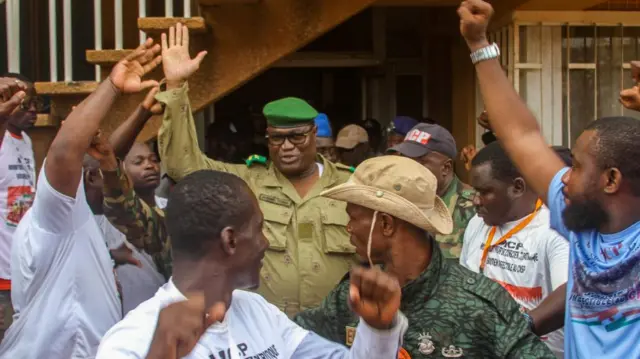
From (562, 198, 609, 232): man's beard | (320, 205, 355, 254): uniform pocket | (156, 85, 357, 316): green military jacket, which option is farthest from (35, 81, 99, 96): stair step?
(562, 198, 609, 232): man's beard

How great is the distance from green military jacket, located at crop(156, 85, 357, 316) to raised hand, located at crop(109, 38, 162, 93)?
405mm

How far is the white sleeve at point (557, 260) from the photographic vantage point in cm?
362

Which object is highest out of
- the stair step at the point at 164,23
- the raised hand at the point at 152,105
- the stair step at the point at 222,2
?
the stair step at the point at 222,2

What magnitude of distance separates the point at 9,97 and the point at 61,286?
1.39 meters

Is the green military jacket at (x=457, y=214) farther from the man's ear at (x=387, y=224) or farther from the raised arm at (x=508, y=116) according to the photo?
the man's ear at (x=387, y=224)

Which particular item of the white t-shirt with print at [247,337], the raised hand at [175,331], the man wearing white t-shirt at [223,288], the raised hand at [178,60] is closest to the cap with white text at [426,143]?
the raised hand at [178,60]

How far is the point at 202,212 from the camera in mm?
2461

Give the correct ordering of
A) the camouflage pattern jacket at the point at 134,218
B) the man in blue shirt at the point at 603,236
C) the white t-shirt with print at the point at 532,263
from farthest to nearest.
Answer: the camouflage pattern jacket at the point at 134,218, the white t-shirt with print at the point at 532,263, the man in blue shirt at the point at 603,236

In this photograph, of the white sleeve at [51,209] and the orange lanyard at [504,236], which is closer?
the white sleeve at [51,209]

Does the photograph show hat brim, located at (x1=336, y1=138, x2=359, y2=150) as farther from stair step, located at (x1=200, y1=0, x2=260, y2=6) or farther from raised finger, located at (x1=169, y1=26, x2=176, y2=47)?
raised finger, located at (x1=169, y1=26, x2=176, y2=47)

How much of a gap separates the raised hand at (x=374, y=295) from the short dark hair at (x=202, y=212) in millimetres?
389

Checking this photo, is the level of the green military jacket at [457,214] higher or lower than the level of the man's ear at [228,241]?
lower

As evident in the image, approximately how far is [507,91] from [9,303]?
3086mm

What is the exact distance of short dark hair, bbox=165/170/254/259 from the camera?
2455 mm
